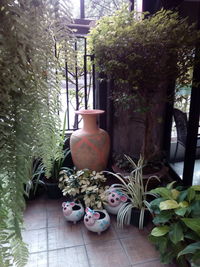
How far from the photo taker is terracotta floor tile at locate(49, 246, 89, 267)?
4.59ft

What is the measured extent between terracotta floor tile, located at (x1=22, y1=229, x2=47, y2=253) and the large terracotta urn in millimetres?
752

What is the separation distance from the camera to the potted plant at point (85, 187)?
1.78m

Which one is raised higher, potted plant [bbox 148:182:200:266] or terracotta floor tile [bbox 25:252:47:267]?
potted plant [bbox 148:182:200:266]

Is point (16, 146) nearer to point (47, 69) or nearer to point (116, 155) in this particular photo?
point (47, 69)

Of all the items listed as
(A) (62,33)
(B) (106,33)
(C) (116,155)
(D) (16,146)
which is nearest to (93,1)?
(B) (106,33)

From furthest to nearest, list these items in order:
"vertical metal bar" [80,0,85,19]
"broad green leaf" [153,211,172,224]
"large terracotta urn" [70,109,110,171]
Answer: "vertical metal bar" [80,0,85,19] < "large terracotta urn" [70,109,110,171] < "broad green leaf" [153,211,172,224]

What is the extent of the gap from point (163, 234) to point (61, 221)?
947 millimetres

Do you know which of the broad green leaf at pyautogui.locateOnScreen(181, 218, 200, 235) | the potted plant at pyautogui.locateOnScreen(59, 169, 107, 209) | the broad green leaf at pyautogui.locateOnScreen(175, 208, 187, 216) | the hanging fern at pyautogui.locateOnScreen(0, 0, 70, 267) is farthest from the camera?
the potted plant at pyautogui.locateOnScreen(59, 169, 107, 209)

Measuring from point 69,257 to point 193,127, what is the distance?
1440 millimetres

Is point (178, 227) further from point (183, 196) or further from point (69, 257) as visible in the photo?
point (69, 257)

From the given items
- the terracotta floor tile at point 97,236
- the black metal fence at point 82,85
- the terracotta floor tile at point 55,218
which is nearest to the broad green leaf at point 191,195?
the terracotta floor tile at point 97,236

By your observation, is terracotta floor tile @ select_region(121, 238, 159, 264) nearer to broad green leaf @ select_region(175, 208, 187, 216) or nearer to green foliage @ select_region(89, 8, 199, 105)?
broad green leaf @ select_region(175, 208, 187, 216)

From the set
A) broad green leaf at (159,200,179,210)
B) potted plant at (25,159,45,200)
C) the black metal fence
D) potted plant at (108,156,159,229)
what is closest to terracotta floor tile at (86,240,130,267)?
potted plant at (108,156,159,229)

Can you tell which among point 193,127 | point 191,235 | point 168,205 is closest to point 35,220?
point 168,205
